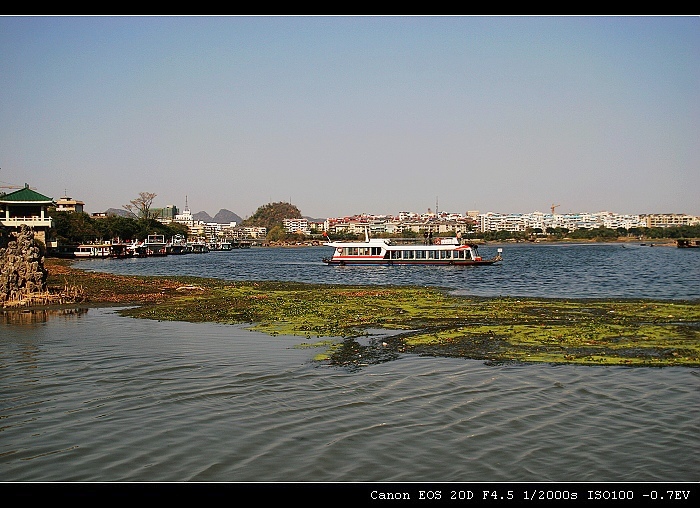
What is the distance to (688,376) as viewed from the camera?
16703 mm

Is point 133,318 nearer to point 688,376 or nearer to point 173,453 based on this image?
point 173,453

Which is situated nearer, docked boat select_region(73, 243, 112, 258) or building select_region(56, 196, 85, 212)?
docked boat select_region(73, 243, 112, 258)

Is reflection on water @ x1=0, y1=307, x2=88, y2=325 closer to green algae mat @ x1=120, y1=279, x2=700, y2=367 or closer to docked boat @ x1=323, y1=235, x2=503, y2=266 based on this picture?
green algae mat @ x1=120, y1=279, x2=700, y2=367

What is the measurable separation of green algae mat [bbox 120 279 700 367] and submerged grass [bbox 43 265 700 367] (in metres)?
0.03

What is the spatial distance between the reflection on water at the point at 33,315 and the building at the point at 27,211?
7446cm

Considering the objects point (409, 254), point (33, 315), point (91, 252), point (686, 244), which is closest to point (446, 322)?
point (33, 315)

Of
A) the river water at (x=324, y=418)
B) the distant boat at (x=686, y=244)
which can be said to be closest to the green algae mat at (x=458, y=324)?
the river water at (x=324, y=418)

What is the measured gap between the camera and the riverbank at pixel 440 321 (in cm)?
1988

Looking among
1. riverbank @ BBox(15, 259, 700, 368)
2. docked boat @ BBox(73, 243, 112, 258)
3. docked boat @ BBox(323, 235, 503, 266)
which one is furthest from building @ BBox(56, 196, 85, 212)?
riverbank @ BBox(15, 259, 700, 368)

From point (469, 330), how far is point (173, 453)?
14780 millimetres

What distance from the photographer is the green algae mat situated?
19781 millimetres

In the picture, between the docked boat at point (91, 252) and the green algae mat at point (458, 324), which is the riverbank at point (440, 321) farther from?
the docked boat at point (91, 252)
